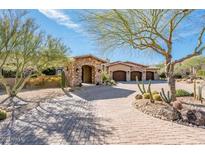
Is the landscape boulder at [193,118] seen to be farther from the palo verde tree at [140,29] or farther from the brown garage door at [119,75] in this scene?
the brown garage door at [119,75]

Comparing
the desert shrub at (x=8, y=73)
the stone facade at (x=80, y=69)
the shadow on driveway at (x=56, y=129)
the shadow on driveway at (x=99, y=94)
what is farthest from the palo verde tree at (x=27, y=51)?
the stone facade at (x=80, y=69)

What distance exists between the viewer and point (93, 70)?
1719 centimetres

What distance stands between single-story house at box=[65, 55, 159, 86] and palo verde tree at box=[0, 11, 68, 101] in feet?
16.2

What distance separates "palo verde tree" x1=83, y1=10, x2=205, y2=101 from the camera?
270 inches

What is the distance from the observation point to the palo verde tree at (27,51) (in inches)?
261

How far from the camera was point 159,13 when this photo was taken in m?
6.92

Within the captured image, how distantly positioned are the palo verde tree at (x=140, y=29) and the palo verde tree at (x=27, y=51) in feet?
6.62

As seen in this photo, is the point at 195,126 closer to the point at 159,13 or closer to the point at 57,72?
the point at 159,13

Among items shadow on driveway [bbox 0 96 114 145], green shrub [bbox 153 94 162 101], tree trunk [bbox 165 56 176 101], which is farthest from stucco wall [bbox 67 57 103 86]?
shadow on driveway [bbox 0 96 114 145]

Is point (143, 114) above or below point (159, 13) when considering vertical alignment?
below

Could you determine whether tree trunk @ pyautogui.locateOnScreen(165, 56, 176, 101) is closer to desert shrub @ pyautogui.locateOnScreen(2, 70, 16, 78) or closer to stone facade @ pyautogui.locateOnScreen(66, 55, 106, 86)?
desert shrub @ pyautogui.locateOnScreen(2, 70, 16, 78)

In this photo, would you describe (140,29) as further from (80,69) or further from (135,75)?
(135,75)
